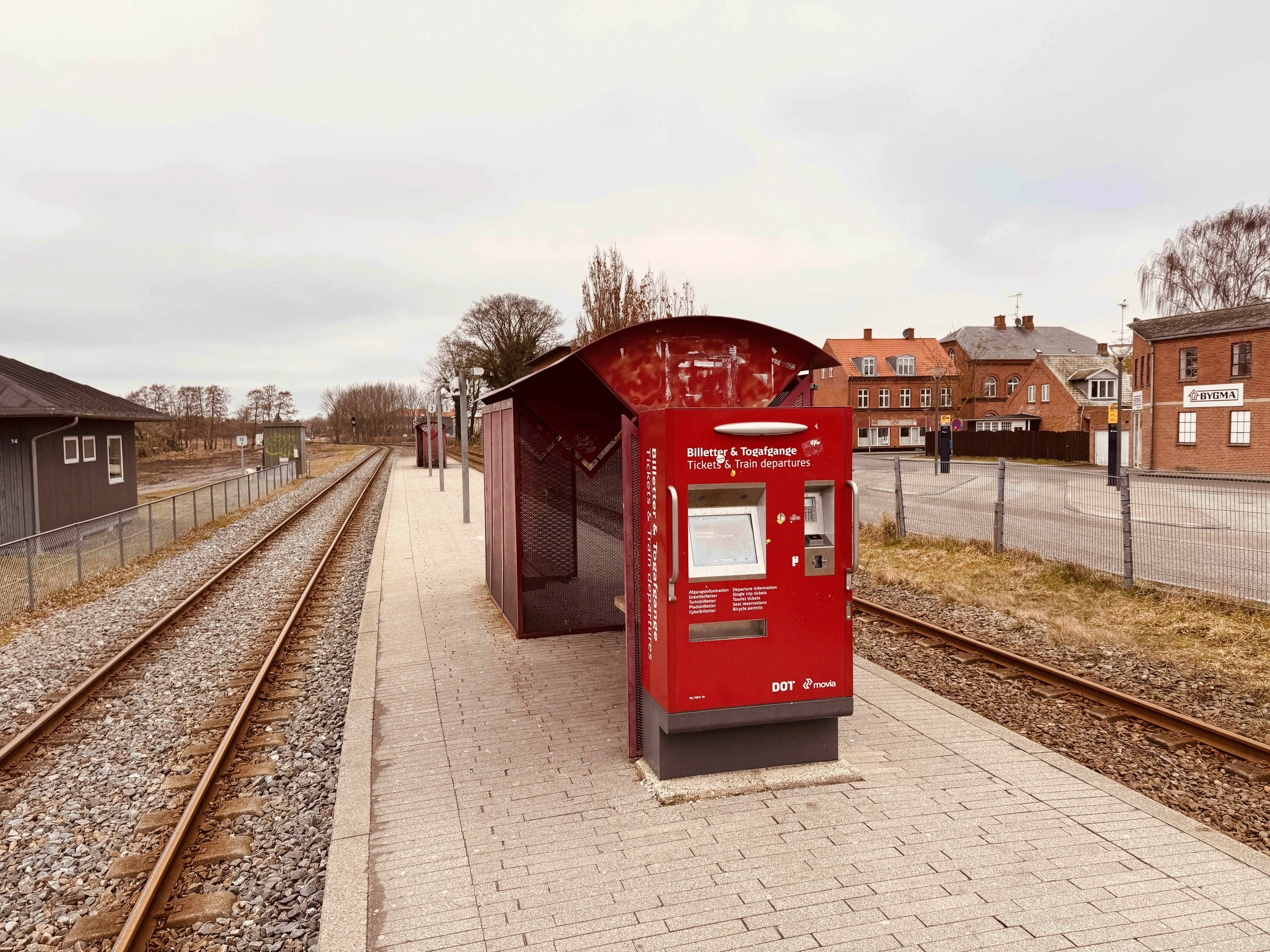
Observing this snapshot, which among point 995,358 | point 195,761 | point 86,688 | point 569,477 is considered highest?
point 995,358

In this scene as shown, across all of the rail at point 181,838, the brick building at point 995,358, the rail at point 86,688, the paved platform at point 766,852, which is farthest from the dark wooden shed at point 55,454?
the brick building at point 995,358

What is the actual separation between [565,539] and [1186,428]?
108ft

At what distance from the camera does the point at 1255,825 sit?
4.61 m

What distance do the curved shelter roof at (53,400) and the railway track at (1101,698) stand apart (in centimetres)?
1610

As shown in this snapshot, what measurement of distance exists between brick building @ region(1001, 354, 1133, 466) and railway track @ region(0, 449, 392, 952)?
44.3 m

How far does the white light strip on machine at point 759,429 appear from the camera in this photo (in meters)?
4.64

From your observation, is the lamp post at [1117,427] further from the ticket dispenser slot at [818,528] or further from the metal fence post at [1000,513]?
the ticket dispenser slot at [818,528]

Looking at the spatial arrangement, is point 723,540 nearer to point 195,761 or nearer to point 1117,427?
point 195,761

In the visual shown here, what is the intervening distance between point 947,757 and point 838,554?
1612mm

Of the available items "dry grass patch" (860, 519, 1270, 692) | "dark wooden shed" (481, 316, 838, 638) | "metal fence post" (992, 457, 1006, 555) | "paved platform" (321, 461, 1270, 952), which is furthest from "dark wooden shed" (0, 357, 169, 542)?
"metal fence post" (992, 457, 1006, 555)

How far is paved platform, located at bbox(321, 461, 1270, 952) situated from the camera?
3.45m

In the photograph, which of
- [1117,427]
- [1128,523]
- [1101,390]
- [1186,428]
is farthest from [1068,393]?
[1128,523]

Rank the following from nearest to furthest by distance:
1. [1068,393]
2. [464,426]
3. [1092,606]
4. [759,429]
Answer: [759,429]
[1092,606]
[464,426]
[1068,393]

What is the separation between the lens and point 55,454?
57.1 feet
